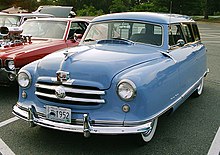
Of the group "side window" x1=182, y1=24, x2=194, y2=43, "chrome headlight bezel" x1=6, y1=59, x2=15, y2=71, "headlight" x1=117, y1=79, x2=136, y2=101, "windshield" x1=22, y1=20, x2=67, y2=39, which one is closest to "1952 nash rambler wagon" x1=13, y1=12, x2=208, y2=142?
"headlight" x1=117, y1=79, x2=136, y2=101

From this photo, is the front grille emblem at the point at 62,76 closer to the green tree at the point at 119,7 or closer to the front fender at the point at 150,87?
the front fender at the point at 150,87

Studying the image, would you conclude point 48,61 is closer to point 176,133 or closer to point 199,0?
point 176,133

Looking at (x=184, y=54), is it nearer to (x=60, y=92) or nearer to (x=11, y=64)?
(x=60, y=92)

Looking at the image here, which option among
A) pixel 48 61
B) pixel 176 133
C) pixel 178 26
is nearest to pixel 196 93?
pixel 178 26

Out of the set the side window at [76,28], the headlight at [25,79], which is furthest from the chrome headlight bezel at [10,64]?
the side window at [76,28]

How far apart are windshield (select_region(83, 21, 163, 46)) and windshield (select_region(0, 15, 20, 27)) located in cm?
429

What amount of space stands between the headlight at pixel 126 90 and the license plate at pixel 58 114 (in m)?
0.61

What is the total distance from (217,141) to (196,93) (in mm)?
2217

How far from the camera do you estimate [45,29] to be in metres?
7.40

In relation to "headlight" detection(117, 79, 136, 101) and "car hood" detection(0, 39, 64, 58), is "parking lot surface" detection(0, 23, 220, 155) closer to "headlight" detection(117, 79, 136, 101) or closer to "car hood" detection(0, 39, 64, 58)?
"headlight" detection(117, 79, 136, 101)

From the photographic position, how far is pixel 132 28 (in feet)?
16.4

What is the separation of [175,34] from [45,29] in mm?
3356

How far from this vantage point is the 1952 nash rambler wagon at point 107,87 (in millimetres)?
3510

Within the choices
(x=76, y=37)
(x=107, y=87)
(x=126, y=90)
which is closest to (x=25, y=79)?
(x=107, y=87)
